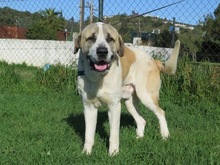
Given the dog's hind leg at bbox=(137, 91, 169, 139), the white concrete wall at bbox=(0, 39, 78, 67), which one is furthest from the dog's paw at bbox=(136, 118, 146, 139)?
the white concrete wall at bbox=(0, 39, 78, 67)

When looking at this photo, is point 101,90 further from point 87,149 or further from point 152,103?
point 152,103

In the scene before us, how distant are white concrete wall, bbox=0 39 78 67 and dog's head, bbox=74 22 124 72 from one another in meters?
8.81

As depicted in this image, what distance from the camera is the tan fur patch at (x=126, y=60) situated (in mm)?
3961

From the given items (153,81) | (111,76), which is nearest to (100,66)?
(111,76)

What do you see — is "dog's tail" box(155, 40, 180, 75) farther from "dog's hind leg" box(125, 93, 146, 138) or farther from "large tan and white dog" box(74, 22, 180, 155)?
"dog's hind leg" box(125, 93, 146, 138)

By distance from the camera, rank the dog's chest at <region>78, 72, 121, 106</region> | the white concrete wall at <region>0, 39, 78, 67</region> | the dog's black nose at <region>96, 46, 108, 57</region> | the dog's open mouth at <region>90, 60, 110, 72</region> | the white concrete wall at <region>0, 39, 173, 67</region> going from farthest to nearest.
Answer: the white concrete wall at <region>0, 39, 78, 67</region> → the white concrete wall at <region>0, 39, 173, 67</region> → the dog's chest at <region>78, 72, 121, 106</region> → the dog's open mouth at <region>90, 60, 110, 72</region> → the dog's black nose at <region>96, 46, 108, 57</region>

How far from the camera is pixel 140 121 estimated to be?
452 cm

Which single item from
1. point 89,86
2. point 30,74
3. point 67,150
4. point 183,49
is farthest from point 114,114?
point 30,74

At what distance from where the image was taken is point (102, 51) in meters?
3.16

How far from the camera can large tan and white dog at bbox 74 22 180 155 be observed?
131 inches

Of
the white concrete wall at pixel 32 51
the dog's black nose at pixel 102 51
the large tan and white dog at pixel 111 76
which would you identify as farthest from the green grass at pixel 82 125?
the white concrete wall at pixel 32 51

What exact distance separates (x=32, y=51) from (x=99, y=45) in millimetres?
11323

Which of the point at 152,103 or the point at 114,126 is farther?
the point at 152,103

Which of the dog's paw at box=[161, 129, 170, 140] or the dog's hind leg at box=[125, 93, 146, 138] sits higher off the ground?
the dog's hind leg at box=[125, 93, 146, 138]
